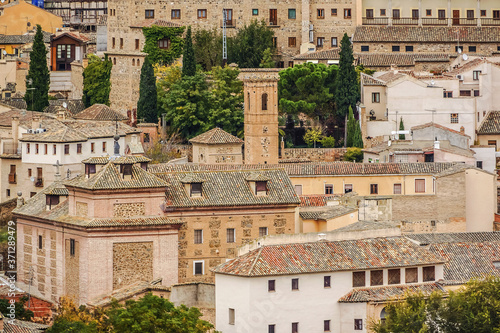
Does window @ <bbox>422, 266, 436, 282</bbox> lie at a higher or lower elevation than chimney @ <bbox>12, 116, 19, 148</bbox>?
lower

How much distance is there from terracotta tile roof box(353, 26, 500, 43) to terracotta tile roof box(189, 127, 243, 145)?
18.7 metres

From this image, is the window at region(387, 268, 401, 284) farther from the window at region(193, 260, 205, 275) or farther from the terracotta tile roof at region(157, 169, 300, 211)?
the window at region(193, 260, 205, 275)

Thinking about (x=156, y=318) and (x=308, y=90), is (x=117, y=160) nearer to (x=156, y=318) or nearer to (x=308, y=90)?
(x=156, y=318)

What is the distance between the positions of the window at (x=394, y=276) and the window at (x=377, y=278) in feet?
0.99

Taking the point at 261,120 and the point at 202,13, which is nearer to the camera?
the point at 261,120

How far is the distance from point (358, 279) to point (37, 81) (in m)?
40.4

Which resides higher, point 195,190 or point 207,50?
point 207,50

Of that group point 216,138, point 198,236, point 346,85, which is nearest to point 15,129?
point 216,138

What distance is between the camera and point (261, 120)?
86250mm

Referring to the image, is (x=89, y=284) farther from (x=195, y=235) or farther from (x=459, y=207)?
(x=459, y=207)

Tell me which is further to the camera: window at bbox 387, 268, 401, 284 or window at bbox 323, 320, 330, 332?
window at bbox 387, 268, 401, 284

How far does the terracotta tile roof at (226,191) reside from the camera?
68.4 m

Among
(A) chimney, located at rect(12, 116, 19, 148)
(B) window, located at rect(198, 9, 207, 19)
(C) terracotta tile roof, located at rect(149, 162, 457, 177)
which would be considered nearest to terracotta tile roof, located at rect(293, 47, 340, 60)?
(B) window, located at rect(198, 9, 207, 19)

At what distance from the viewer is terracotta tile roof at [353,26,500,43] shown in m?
103
